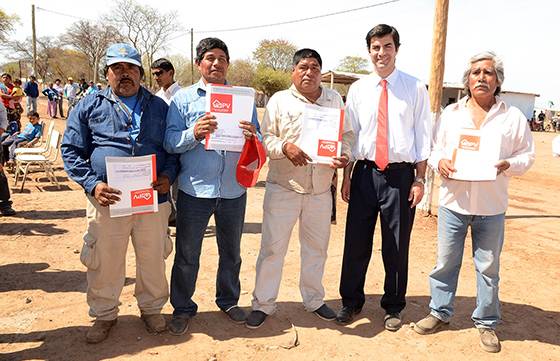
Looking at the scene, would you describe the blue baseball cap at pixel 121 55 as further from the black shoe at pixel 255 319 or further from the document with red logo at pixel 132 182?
the black shoe at pixel 255 319

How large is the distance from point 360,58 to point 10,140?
→ 7372 centimetres

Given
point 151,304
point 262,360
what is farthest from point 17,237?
point 262,360

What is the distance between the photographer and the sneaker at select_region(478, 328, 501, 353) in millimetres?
3461

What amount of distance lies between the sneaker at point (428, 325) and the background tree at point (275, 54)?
62.4m

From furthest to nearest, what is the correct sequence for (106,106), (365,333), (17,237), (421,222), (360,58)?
(360,58), (421,222), (17,237), (365,333), (106,106)

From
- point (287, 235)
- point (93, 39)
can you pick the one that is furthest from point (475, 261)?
point (93, 39)

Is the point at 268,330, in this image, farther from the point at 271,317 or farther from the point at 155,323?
the point at 155,323

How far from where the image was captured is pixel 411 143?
3.60 m

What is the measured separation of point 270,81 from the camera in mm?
54281

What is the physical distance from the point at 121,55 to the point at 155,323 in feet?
7.15

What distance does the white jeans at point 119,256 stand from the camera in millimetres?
3305

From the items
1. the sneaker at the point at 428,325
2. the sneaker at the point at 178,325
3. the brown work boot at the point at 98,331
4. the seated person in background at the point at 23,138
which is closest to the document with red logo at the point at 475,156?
the sneaker at the point at 428,325

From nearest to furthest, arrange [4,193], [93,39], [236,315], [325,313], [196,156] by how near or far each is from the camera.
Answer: [196,156]
[236,315]
[325,313]
[4,193]
[93,39]

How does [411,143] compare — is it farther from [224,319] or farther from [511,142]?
[224,319]
